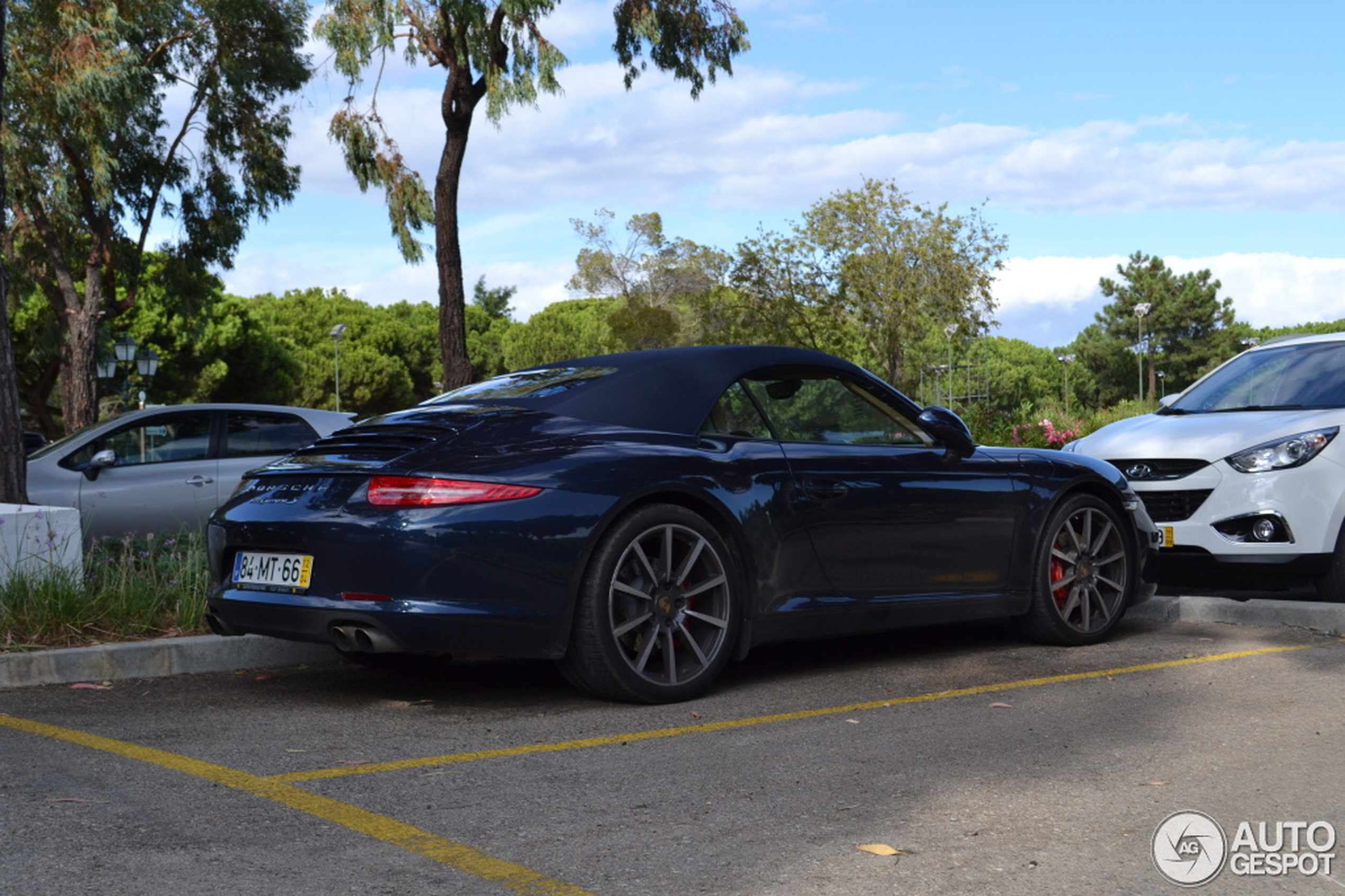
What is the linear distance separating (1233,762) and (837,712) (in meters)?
1.49

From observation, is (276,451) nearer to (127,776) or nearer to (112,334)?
(127,776)

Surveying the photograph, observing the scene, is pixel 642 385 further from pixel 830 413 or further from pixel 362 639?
pixel 362 639

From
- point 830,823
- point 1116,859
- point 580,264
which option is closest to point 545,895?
point 830,823

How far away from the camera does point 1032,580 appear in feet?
23.3

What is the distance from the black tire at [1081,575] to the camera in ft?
23.4

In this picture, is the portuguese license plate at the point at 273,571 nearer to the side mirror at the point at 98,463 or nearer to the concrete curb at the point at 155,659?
the concrete curb at the point at 155,659

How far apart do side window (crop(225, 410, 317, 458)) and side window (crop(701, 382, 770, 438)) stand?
23.1 feet

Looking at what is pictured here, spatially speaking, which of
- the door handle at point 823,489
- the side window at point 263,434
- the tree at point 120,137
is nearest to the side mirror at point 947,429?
the door handle at point 823,489

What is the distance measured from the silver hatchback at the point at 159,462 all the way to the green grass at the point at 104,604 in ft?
11.8

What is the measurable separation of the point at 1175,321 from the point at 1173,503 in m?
72.3

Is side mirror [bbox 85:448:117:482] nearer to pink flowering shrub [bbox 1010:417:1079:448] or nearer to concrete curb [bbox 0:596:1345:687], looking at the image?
concrete curb [bbox 0:596:1345:687]

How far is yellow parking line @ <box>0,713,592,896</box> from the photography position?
3.49m

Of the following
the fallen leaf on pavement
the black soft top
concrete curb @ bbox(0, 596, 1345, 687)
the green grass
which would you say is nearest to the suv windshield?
concrete curb @ bbox(0, 596, 1345, 687)

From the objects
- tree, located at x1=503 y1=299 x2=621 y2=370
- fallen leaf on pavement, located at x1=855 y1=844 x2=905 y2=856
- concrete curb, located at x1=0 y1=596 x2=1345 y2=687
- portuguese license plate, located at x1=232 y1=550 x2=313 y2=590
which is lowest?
fallen leaf on pavement, located at x1=855 y1=844 x2=905 y2=856
